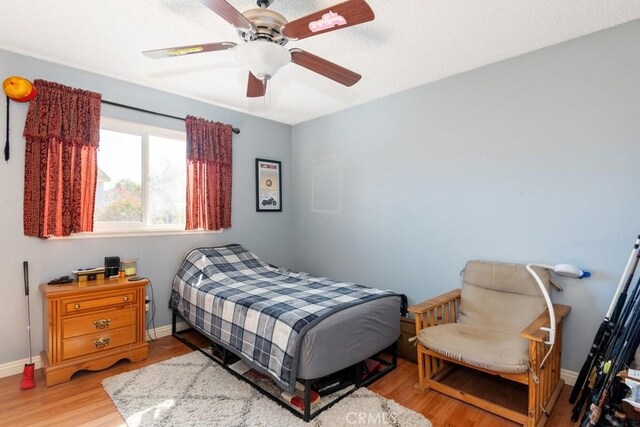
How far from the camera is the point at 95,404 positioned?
2.13 metres

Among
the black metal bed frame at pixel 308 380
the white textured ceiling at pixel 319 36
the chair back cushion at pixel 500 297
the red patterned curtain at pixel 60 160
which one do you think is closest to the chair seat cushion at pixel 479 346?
the chair back cushion at pixel 500 297

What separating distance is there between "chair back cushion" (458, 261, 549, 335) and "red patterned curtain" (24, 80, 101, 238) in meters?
3.22

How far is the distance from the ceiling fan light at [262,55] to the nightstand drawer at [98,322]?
7.26 feet

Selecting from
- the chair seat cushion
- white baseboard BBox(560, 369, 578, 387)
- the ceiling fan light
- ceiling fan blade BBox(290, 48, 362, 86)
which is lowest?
white baseboard BBox(560, 369, 578, 387)

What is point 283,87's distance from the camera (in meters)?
3.15

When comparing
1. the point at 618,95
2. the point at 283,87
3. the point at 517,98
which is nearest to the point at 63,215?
the point at 283,87

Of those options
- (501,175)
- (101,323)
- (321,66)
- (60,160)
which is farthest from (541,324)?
(60,160)

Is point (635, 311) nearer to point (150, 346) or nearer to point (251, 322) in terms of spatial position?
point (251, 322)

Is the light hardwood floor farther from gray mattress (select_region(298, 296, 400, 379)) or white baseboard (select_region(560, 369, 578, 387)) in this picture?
gray mattress (select_region(298, 296, 400, 379))

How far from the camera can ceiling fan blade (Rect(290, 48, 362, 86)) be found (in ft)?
6.14

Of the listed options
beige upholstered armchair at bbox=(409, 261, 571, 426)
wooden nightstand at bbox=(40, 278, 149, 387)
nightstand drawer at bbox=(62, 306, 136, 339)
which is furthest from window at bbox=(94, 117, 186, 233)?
beige upholstered armchair at bbox=(409, 261, 571, 426)

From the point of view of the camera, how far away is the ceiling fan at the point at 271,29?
1.47 metres

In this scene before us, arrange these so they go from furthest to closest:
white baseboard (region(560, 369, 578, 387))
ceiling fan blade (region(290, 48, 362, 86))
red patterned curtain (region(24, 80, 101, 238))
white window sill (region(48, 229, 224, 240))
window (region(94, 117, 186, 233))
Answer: window (region(94, 117, 186, 233)) < white window sill (region(48, 229, 224, 240)) < red patterned curtain (region(24, 80, 101, 238)) < white baseboard (region(560, 369, 578, 387)) < ceiling fan blade (region(290, 48, 362, 86))

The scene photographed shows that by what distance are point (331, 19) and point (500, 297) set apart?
226 cm
